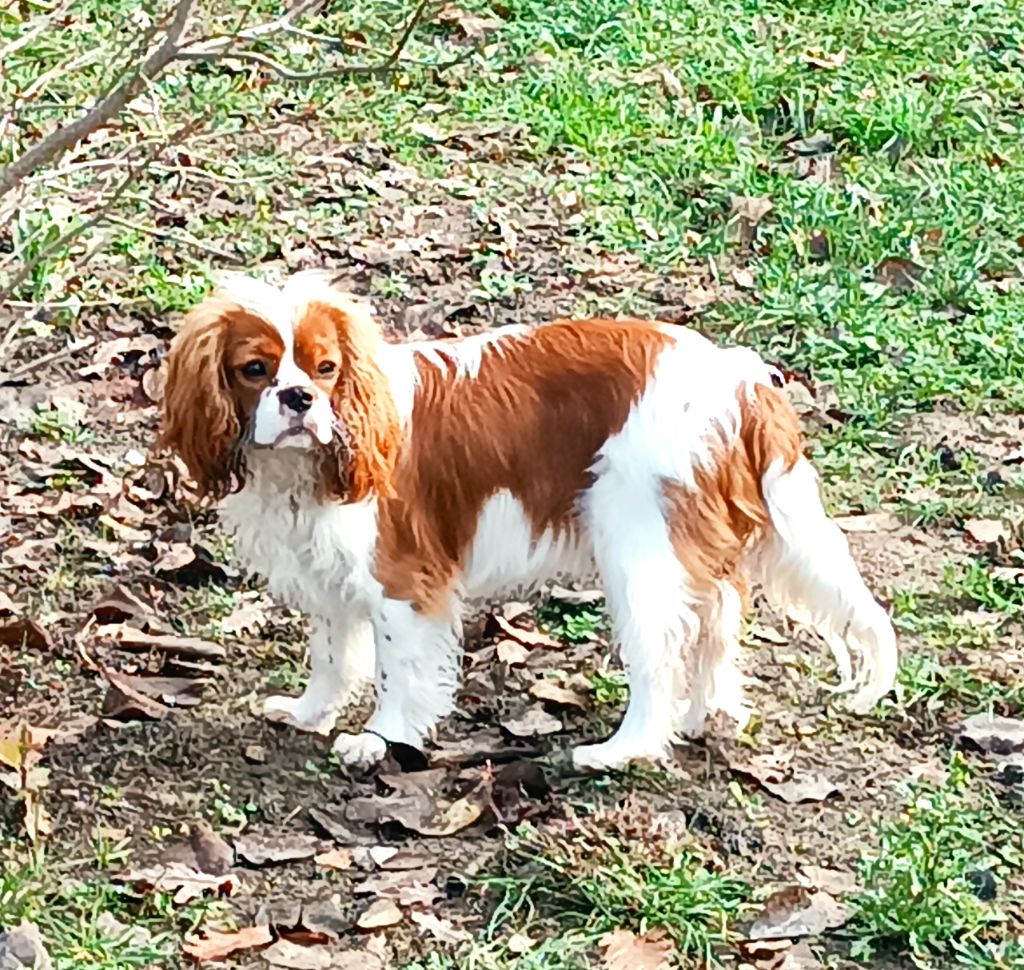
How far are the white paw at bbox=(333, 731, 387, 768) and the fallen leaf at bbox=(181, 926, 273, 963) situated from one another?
2.06 feet

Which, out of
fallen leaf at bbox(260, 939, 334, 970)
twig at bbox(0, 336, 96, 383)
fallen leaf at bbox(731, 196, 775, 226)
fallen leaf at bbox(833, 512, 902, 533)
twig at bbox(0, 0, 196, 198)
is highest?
twig at bbox(0, 0, 196, 198)

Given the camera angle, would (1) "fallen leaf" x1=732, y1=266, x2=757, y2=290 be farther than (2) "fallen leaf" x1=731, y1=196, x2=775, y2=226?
No

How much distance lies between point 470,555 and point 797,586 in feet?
2.52

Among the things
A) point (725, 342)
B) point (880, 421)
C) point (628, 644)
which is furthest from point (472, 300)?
point (628, 644)

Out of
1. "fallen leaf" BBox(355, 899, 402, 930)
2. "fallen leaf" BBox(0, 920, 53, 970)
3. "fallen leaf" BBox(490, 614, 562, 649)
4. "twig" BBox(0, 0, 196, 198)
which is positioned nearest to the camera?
"twig" BBox(0, 0, 196, 198)

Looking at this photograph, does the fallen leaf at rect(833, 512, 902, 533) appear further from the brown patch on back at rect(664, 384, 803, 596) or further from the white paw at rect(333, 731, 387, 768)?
the white paw at rect(333, 731, 387, 768)

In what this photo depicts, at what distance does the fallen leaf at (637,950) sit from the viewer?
374 cm

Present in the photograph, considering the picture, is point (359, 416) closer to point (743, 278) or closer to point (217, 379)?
point (217, 379)

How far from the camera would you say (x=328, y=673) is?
459cm

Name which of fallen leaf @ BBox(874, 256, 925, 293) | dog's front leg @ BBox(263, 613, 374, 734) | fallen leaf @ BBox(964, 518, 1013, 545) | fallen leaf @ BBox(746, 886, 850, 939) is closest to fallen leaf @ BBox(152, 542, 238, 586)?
dog's front leg @ BBox(263, 613, 374, 734)

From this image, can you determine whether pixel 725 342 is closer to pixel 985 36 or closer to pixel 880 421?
pixel 880 421

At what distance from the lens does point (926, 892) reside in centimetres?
380

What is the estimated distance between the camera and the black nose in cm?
402

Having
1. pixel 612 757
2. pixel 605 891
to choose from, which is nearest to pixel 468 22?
pixel 612 757
